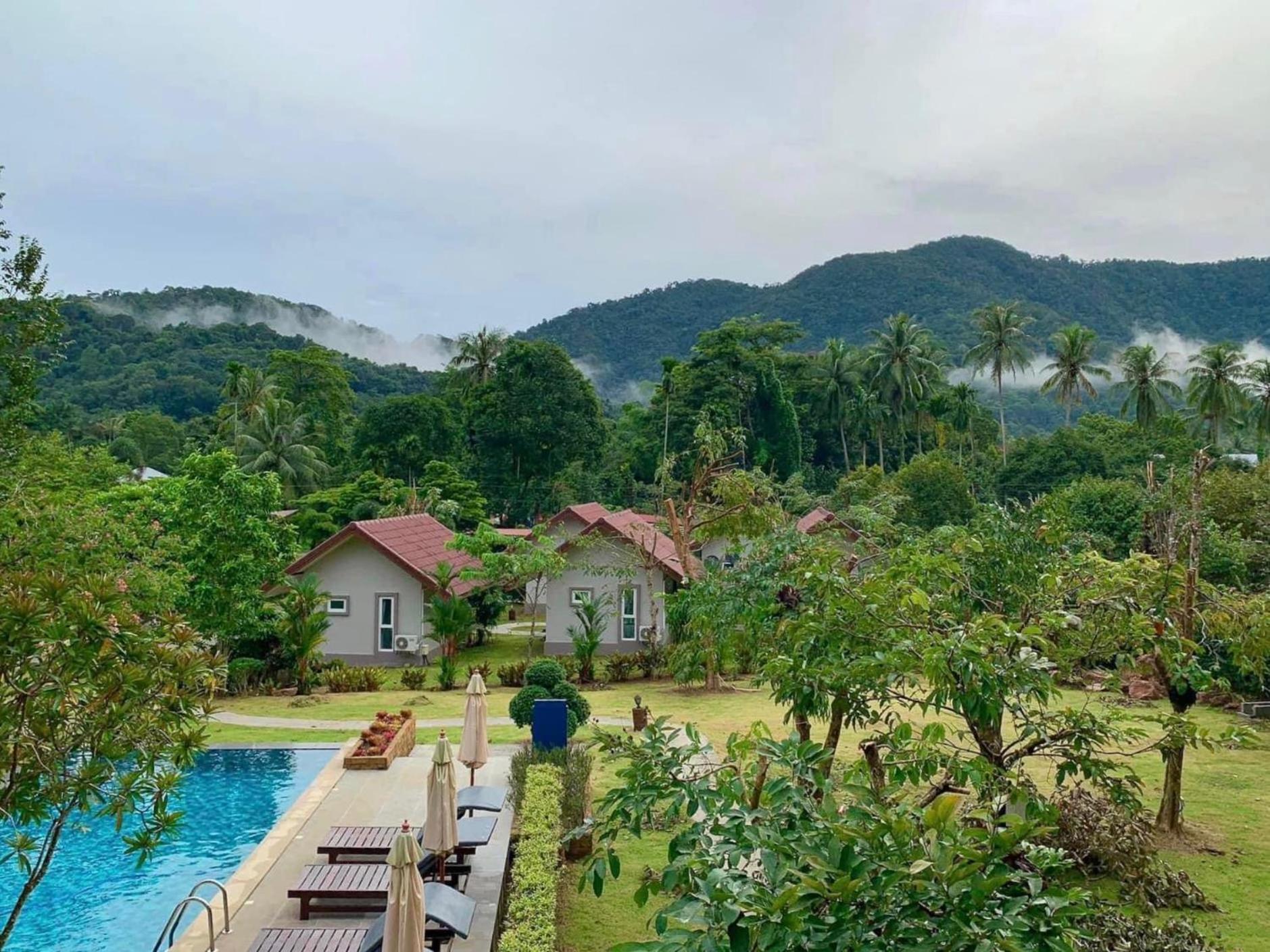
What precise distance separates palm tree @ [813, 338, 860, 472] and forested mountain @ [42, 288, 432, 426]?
37.0 meters

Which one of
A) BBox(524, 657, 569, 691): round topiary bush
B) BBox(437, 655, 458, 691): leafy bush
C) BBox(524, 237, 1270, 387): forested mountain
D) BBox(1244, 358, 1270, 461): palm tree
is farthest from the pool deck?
BBox(524, 237, 1270, 387): forested mountain

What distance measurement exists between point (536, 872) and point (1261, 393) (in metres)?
53.6

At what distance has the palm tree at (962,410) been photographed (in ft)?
208

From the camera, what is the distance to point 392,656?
2658cm

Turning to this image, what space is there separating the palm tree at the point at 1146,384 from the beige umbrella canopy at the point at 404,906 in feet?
184

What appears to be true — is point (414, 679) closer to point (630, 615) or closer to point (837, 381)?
point (630, 615)

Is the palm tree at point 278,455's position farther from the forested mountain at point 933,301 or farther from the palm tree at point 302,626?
the forested mountain at point 933,301

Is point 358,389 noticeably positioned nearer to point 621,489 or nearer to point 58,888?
point 621,489

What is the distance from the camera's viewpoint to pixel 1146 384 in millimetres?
54500

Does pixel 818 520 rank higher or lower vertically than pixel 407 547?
higher

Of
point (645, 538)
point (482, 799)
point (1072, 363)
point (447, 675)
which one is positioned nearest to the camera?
point (482, 799)

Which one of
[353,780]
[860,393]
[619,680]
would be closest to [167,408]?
[860,393]

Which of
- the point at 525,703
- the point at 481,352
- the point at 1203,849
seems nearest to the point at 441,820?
the point at 525,703

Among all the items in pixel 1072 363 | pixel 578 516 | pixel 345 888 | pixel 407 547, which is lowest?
pixel 345 888
